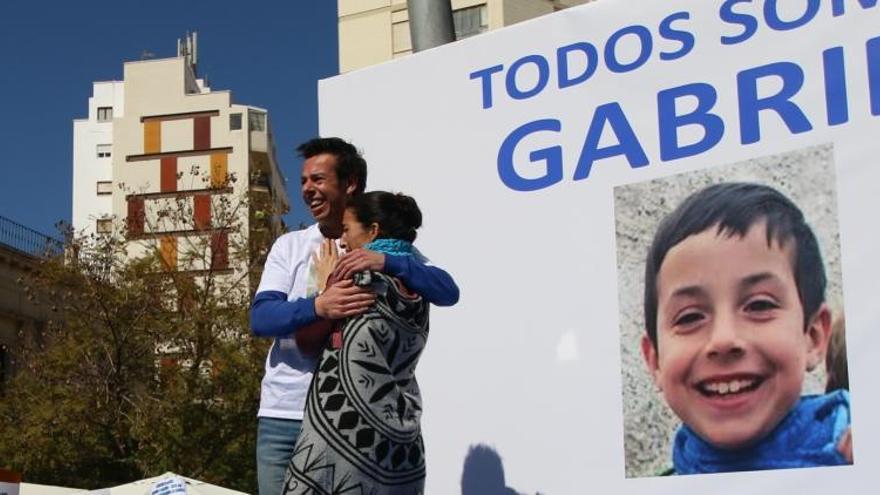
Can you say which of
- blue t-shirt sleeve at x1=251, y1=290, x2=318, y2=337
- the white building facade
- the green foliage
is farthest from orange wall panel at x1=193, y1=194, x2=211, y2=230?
the white building facade

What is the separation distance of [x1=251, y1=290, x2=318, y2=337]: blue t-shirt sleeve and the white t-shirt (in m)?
0.12

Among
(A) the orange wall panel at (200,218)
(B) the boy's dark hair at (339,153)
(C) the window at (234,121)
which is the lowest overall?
(B) the boy's dark hair at (339,153)

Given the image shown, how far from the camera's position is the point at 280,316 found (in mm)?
3314

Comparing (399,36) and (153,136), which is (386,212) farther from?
(153,136)

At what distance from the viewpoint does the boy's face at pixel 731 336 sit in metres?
3.47

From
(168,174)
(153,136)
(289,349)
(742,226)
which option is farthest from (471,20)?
(153,136)

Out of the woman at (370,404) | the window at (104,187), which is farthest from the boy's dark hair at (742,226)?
the window at (104,187)

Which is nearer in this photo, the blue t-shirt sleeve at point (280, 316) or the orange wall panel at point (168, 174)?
the blue t-shirt sleeve at point (280, 316)

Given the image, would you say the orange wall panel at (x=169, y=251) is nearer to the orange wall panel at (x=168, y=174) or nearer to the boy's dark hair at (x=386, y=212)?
the boy's dark hair at (x=386, y=212)

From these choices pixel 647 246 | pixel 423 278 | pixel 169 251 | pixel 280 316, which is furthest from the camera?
pixel 169 251

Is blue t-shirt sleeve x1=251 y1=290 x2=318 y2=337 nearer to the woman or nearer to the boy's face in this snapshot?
the woman

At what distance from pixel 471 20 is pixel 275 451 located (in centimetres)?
3123

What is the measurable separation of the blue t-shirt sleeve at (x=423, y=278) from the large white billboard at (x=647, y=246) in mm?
668

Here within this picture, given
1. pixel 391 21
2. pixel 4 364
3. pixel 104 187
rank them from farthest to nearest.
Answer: pixel 104 187
pixel 391 21
pixel 4 364
